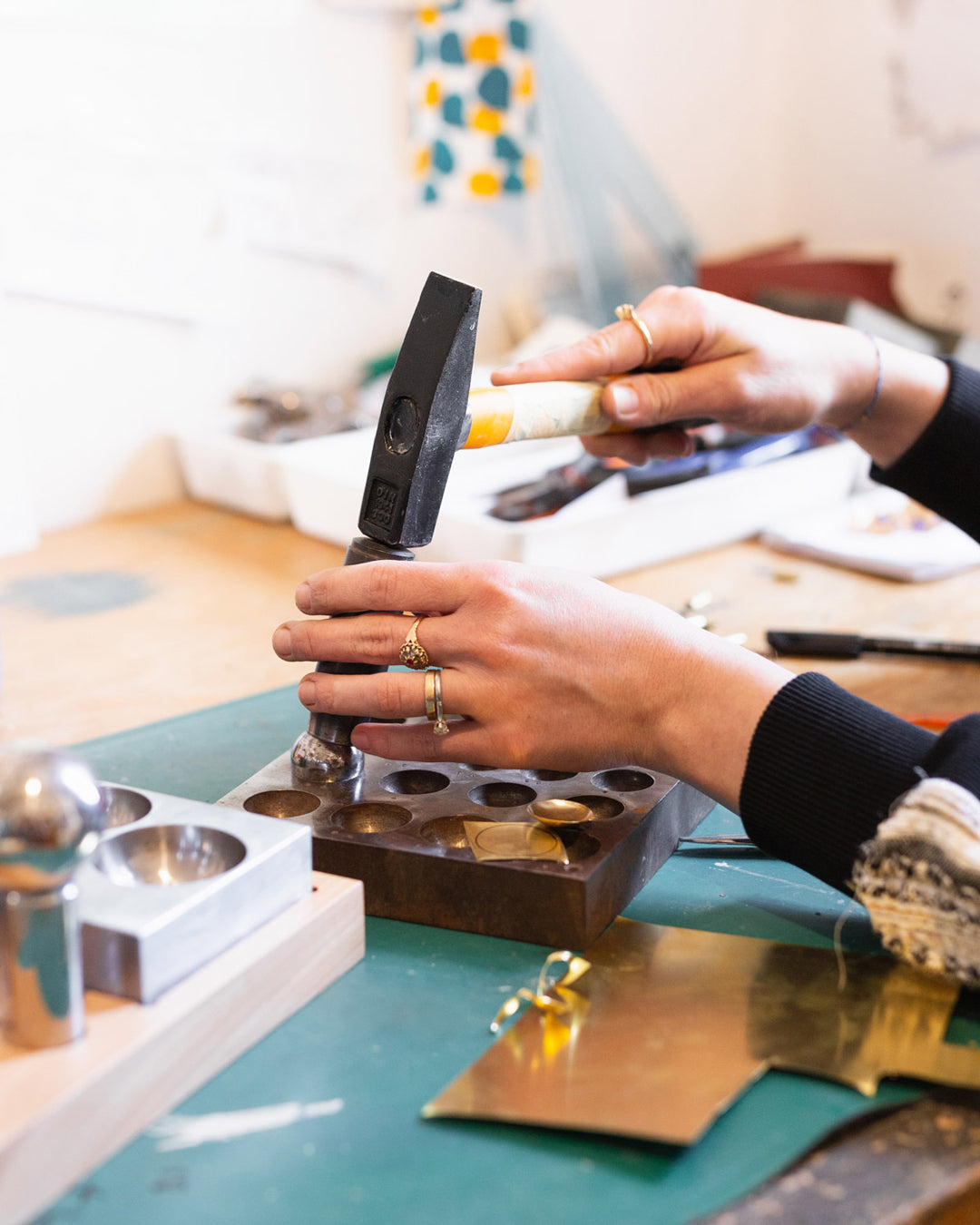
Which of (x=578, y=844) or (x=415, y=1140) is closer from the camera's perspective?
(x=415, y=1140)

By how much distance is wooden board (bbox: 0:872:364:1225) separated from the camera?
515mm

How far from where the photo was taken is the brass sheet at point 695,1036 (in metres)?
0.58

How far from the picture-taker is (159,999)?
23.2 inches

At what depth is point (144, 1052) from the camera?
1.84 feet

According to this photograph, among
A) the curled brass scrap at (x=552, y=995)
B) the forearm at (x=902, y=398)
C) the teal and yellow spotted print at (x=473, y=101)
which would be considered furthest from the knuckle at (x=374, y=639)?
the teal and yellow spotted print at (x=473, y=101)

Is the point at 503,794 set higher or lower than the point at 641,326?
lower

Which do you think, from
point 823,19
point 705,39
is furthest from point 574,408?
point 823,19

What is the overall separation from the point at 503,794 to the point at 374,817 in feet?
0.29

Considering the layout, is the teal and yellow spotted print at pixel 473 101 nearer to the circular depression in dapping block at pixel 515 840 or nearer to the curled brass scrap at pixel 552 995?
the circular depression in dapping block at pixel 515 840

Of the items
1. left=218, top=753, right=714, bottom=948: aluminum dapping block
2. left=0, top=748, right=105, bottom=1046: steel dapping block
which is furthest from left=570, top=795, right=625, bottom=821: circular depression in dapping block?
left=0, top=748, right=105, bottom=1046: steel dapping block

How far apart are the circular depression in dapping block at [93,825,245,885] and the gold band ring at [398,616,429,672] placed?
168 millimetres

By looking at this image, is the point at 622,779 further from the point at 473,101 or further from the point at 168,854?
the point at 473,101

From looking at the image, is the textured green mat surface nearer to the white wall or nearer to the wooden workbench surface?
the wooden workbench surface

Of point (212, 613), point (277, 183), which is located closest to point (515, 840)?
point (212, 613)
